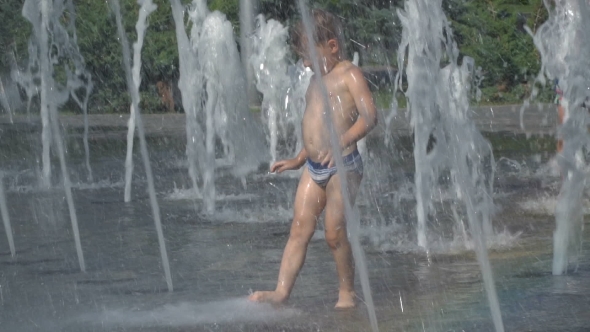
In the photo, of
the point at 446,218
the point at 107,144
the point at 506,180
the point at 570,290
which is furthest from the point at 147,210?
the point at 107,144

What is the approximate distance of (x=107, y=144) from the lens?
16828mm

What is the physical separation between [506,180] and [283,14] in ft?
66.4

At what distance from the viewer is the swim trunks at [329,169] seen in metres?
4.95

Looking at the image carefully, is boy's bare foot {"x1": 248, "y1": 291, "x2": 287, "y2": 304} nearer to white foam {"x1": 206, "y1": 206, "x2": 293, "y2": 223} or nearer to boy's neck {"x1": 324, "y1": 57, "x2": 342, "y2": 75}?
boy's neck {"x1": 324, "y1": 57, "x2": 342, "y2": 75}

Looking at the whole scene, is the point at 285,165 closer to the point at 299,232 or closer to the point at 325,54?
the point at 299,232

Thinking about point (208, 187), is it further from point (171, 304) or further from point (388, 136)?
point (388, 136)

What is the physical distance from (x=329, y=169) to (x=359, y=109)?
29cm

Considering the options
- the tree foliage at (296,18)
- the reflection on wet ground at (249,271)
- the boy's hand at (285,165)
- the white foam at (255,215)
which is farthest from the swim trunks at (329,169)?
the tree foliage at (296,18)

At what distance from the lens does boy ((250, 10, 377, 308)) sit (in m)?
4.94

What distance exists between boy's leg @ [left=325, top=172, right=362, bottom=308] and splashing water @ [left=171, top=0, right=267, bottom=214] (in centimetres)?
447

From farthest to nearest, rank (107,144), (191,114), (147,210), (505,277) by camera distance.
Result: 1. (107,144)
2. (191,114)
3. (147,210)
4. (505,277)

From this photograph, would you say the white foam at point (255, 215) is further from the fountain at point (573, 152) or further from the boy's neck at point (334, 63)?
Answer: the boy's neck at point (334, 63)

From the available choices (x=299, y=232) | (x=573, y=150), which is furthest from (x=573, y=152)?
(x=299, y=232)

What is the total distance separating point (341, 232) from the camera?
500 cm
